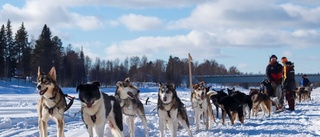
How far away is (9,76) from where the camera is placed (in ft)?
200

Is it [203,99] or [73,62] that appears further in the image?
[73,62]

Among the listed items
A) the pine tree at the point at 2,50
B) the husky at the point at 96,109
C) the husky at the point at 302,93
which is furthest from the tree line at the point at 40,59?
the husky at the point at 96,109

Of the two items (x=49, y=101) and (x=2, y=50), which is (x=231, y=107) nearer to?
(x=49, y=101)

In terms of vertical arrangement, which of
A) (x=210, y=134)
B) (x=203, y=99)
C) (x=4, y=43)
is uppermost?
(x=4, y=43)

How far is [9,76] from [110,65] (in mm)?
41756

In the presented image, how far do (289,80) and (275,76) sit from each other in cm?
80

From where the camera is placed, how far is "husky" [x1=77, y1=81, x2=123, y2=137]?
6.47 meters

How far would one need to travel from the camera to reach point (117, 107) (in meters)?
7.26

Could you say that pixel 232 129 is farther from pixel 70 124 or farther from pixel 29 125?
pixel 29 125

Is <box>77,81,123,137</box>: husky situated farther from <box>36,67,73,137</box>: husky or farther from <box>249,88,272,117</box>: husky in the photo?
<box>249,88,272,117</box>: husky

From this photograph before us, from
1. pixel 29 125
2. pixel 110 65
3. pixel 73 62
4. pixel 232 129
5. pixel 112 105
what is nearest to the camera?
pixel 112 105

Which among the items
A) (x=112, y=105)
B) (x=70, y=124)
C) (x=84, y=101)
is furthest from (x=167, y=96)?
(x=70, y=124)

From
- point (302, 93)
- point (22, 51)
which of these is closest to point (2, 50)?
point (22, 51)

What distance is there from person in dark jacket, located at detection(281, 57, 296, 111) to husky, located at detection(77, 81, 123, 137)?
8991mm
